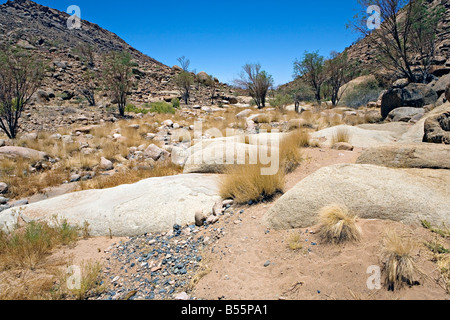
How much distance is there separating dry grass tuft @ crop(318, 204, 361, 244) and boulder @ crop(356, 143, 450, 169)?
1.63m

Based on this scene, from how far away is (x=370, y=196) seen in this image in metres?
2.81

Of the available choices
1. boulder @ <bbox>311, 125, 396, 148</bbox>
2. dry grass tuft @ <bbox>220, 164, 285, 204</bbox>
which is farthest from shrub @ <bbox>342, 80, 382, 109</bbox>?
dry grass tuft @ <bbox>220, 164, 285, 204</bbox>

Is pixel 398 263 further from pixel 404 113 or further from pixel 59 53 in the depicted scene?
pixel 59 53

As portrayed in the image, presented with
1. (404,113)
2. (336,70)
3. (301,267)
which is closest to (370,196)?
(301,267)

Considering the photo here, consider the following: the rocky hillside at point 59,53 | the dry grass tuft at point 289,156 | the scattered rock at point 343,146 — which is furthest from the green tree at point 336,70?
the dry grass tuft at point 289,156

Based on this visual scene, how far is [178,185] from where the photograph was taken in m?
4.66

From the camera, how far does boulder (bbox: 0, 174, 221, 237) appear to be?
391 centimetres

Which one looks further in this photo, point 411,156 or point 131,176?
point 131,176

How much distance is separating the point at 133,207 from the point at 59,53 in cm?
3253

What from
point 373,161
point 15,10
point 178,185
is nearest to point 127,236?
point 178,185

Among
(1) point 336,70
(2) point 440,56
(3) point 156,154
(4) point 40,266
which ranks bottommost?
(4) point 40,266

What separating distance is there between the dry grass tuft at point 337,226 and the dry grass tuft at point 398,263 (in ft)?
1.28
